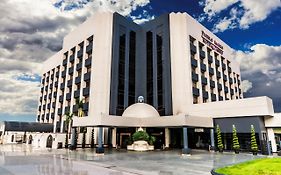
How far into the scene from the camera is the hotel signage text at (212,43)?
55828 mm

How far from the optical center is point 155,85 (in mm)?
49031

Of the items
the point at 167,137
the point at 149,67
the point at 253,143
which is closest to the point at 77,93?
the point at 149,67

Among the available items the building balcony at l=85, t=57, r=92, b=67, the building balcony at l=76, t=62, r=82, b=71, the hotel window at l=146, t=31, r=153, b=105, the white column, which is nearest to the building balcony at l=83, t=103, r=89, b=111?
the building balcony at l=85, t=57, r=92, b=67

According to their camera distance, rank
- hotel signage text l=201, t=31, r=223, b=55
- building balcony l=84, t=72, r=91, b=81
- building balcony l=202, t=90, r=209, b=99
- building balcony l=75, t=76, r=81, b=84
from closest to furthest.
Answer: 1. building balcony l=84, t=72, r=91, b=81
2. building balcony l=202, t=90, r=209, b=99
3. building balcony l=75, t=76, r=81, b=84
4. hotel signage text l=201, t=31, r=223, b=55

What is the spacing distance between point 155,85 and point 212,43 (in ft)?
72.4

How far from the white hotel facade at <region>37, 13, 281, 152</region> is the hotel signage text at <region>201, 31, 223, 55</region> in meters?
0.28

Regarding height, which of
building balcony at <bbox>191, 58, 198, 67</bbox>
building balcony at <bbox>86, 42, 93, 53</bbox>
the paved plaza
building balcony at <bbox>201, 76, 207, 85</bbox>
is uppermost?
building balcony at <bbox>86, 42, 93, 53</bbox>

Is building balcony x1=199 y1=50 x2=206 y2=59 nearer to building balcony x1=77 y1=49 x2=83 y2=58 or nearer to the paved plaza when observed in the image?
building balcony x1=77 y1=49 x2=83 y2=58

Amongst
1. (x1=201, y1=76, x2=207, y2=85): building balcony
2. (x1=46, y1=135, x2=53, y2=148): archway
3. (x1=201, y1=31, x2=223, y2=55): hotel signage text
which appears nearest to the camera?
(x1=46, y1=135, x2=53, y2=148): archway

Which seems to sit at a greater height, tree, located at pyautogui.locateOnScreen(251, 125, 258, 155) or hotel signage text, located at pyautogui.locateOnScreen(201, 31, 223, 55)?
hotel signage text, located at pyautogui.locateOnScreen(201, 31, 223, 55)

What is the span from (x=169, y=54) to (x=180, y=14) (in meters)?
9.98

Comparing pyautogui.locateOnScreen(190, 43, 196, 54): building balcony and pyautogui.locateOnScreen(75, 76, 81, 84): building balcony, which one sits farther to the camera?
pyautogui.locateOnScreen(75, 76, 81, 84): building balcony

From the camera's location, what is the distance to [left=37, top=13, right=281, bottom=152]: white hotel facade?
36312mm

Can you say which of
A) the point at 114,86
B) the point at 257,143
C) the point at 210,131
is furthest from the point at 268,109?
the point at 114,86
